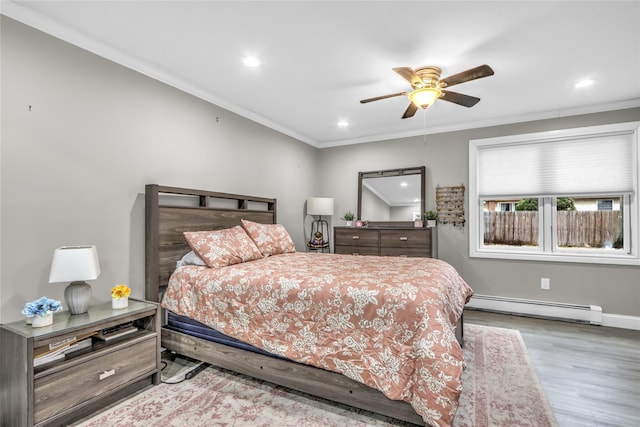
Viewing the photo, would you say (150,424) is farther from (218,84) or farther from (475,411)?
(218,84)

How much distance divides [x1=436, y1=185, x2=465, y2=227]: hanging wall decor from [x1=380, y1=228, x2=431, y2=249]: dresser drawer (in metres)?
0.54

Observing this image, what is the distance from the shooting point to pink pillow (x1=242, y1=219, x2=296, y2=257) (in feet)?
11.2

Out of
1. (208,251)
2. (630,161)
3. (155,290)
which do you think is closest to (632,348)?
(630,161)

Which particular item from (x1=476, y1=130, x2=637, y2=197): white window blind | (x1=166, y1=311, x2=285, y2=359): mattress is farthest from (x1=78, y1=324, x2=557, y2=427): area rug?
(x1=476, y1=130, x2=637, y2=197): white window blind

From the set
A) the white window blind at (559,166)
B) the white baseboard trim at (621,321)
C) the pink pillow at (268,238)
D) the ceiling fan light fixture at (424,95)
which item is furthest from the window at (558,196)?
the pink pillow at (268,238)

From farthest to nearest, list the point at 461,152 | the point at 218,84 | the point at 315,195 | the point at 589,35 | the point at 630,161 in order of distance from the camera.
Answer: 1. the point at 315,195
2. the point at 461,152
3. the point at 630,161
4. the point at 218,84
5. the point at 589,35

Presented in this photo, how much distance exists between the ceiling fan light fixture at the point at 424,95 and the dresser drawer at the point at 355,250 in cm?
230

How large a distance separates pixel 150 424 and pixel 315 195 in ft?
13.6

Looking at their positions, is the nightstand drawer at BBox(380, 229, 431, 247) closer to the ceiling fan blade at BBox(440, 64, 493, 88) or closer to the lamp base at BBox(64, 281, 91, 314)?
the ceiling fan blade at BBox(440, 64, 493, 88)

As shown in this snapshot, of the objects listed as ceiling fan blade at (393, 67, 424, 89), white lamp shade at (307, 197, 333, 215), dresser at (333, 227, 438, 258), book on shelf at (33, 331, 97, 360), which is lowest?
book on shelf at (33, 331, 97, 360)

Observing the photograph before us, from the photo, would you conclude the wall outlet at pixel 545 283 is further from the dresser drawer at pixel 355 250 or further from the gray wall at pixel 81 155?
the gray wall at pixel 81 155

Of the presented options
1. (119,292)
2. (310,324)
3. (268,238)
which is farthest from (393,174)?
(119,292)

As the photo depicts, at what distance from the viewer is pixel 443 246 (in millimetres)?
4555

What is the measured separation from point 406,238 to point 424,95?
217 cm
